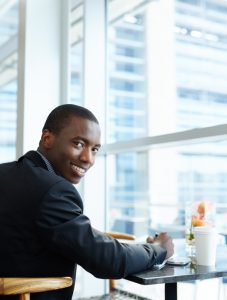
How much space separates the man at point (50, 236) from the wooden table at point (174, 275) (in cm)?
4

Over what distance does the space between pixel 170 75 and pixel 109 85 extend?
58 cm

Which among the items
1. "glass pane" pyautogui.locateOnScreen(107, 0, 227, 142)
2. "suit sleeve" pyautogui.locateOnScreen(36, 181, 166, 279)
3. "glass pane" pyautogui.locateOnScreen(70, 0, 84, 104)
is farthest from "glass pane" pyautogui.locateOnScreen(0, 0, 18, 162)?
"suit sleeve" pyautogui.locateOnScreen(36, 181, 166, 279)

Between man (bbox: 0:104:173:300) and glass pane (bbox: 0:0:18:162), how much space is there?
281cm

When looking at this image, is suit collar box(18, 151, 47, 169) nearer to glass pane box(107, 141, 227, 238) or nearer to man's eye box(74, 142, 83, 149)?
man's eye box(74, 142, 83, 149)

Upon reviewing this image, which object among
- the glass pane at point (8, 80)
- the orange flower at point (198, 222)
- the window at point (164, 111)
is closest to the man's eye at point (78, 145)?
the orange flower at point (198, 222)

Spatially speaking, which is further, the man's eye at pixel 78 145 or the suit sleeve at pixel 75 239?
the man's eye at pixel 78 145

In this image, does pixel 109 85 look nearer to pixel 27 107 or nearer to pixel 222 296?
pixel 27 107

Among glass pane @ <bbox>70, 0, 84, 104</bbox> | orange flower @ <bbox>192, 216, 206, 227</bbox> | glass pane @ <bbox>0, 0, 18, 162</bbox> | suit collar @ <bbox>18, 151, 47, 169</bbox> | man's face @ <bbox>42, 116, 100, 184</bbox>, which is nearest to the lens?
suit collar @ <bbox>18, 151, 47, 169</bbox>

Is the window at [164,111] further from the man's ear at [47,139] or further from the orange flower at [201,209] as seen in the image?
the man's ear at [47,139]

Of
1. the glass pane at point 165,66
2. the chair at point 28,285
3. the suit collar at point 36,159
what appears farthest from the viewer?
the glass pane at point 165,66

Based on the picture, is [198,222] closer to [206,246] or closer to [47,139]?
[206,246]

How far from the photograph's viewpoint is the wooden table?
1293 millimetres

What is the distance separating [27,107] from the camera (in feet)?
9.48

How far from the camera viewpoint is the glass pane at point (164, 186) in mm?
2318
